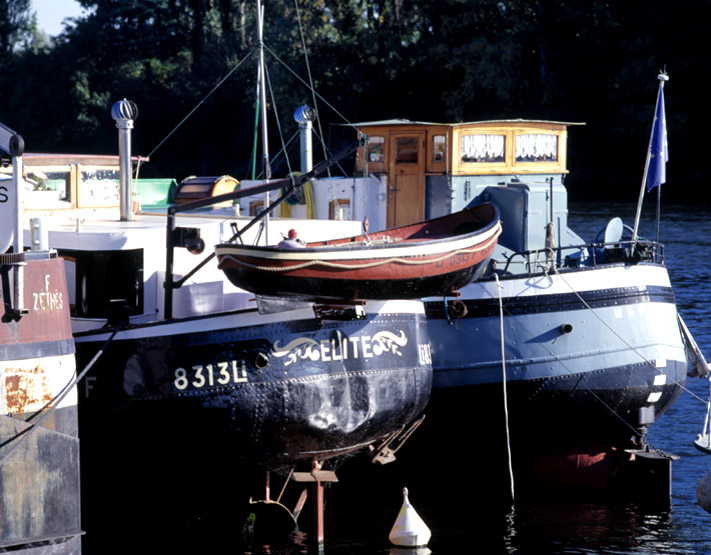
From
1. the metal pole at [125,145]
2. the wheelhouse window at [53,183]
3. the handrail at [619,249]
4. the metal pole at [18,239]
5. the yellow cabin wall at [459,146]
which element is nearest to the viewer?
the metal pole at [18,239]

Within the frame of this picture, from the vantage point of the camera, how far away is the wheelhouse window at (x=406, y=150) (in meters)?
19.6

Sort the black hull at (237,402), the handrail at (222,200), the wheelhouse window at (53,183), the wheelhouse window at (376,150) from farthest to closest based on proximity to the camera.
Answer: the wheelhouse window at (376,150) → the wheelhouse window at (53,183) → the handrail at (222,200) → the black hull at (237,402)

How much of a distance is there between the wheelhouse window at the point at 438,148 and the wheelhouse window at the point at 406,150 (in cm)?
33

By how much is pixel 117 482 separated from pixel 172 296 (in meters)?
2.34

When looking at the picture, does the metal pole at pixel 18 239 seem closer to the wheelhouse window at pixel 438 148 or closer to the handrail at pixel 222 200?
the handrail at pixel 222 200

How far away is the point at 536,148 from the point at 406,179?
240 cm

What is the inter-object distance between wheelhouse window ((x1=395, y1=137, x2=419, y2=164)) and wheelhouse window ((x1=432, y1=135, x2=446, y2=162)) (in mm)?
335

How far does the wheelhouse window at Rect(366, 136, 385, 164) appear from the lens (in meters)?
20.0

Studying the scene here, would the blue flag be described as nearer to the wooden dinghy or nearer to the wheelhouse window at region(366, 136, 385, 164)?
the wheelhouse window at region(366, 136, 385, 164)

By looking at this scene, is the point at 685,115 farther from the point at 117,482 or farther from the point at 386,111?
the point at 117,482

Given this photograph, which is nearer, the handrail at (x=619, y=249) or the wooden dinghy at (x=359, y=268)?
the wooden dinghy at (x=359, y=268)

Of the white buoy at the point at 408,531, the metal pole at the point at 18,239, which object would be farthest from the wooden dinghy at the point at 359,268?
the white buoy at the point at 408,531

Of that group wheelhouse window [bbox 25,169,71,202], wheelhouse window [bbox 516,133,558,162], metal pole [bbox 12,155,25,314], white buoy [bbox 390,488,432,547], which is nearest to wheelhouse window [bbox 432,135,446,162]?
wheelhouse window [bbox 516,133,558,162]

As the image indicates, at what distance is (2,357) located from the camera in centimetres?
1120
